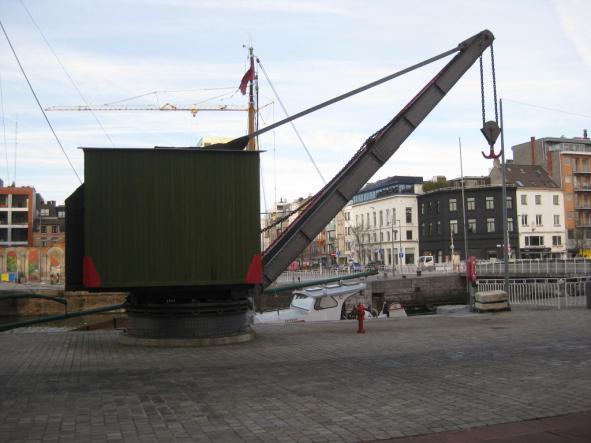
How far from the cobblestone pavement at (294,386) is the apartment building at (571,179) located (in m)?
74.9

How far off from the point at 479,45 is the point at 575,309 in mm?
10368

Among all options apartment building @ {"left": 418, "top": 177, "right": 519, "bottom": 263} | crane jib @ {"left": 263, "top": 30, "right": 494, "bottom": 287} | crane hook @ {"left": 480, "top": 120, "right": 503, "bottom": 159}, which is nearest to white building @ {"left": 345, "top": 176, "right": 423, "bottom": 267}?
apartment building @ {"left": 418, "top": 177, "right": 519, "bottom": 263}

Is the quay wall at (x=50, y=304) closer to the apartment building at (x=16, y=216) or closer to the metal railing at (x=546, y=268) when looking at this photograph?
the metal railing at (x=546, y=268)

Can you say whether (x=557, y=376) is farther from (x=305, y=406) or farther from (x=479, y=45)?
(x=479, y=45)

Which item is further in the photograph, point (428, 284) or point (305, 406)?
point (428, 284)

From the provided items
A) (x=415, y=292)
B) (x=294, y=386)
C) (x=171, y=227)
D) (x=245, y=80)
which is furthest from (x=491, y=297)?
(x=415, y=292)

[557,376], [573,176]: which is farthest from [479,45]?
[573,176]

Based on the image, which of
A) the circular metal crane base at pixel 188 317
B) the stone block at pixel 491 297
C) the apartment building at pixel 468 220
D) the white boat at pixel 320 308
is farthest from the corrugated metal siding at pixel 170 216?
the apartment building at pixel 468 220

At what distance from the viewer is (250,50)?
48.4m

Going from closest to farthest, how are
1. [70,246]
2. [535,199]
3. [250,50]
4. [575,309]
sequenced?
[70,246] → [575,309] → [250,50] → [535,199]

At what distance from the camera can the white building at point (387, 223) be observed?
87.8m

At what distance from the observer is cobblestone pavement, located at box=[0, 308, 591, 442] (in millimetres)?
6883

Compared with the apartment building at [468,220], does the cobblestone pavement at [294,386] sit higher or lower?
lower

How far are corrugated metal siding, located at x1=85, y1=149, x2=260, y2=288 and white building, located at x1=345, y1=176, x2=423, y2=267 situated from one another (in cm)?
6935
